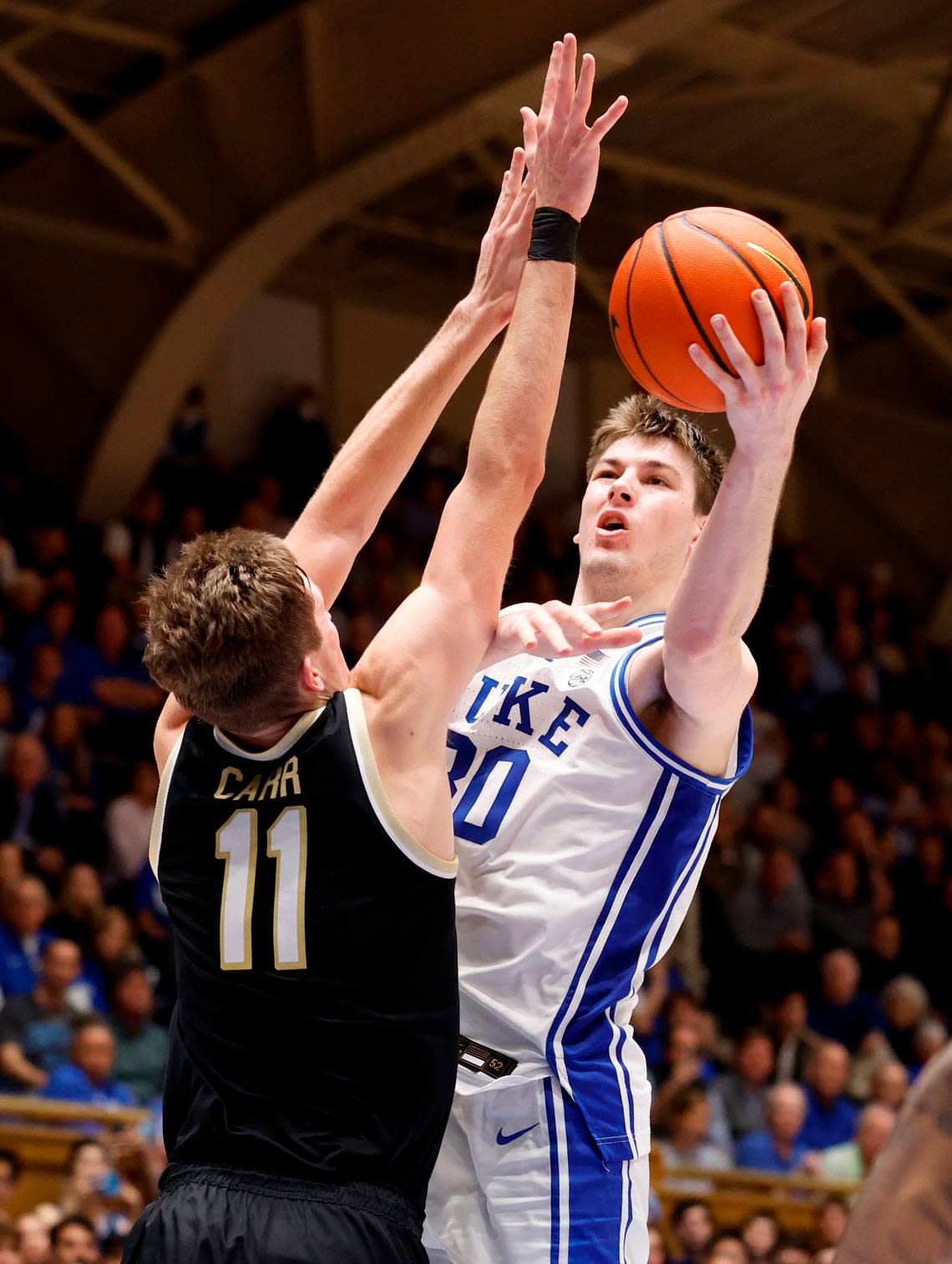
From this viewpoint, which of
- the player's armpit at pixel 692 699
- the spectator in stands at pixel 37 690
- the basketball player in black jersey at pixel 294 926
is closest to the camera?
the basketball player in black jersey at pixel 294 926

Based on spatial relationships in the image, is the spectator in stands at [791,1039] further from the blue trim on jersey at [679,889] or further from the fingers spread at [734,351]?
the fingers spread at [734,351]

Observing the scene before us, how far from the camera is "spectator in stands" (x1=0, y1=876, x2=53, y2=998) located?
939 cm

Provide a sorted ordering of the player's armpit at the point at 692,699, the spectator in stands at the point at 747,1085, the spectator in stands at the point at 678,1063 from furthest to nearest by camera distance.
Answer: the spectator in stands at the point at 747,1085 → the spectator in stands at the point at 678,1063 → the player's armpit at the point at 692,699

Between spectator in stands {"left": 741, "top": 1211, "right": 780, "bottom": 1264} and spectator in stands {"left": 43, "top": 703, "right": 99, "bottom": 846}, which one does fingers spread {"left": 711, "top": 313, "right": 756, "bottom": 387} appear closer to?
spectator in stands {"left": 741, "top": 1211, "right": 780, "bottom": 1264}

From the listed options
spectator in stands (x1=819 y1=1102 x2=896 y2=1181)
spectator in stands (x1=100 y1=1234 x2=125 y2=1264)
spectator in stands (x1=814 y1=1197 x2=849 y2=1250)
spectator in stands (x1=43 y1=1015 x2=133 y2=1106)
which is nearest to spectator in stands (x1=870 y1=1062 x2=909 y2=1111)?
spectator in stands (x1=819 y1=1102 x2=896 y2=1181)

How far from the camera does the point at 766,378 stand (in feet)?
11.6

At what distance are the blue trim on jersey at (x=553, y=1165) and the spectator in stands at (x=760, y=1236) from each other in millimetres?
6335

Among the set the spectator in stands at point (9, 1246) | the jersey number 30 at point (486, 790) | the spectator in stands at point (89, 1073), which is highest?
the jersey number 30 at point (486, 790)

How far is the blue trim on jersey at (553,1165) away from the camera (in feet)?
12.5

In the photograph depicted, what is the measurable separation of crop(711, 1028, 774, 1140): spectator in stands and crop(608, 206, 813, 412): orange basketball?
26.3 feet

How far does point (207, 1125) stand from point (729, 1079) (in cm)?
855

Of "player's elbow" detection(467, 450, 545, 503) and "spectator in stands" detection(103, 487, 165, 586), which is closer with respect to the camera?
"player's elbow" detection(467, 450, 545, 503)

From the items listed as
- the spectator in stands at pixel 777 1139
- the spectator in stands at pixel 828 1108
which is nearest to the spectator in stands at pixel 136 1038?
the spectator in stands at pixel 777 1139

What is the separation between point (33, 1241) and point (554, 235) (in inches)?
206
